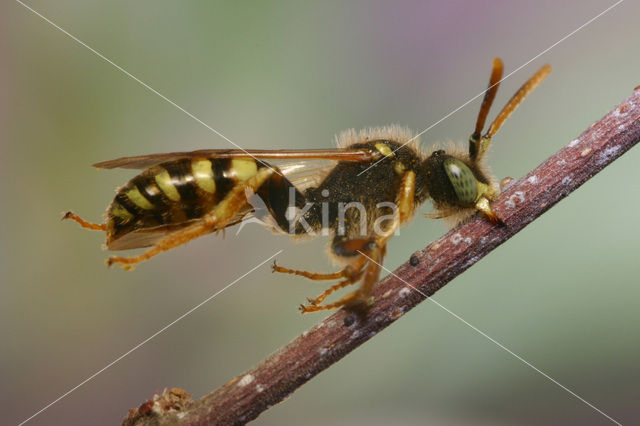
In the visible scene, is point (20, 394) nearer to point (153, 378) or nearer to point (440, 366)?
point (153, 378)

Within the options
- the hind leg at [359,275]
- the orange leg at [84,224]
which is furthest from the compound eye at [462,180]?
the orange leg at [84,224]

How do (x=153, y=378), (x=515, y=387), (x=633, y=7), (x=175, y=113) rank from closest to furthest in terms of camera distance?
(x=515, y=387), (x=153, y=378), (x=633, y=7), (x=175, y=113)

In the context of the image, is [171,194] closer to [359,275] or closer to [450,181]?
[359,275]

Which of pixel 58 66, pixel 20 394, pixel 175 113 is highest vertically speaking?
pixel 58 66

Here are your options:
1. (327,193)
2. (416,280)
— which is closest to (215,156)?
(327,193)

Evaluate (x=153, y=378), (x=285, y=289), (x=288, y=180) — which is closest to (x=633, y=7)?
(x=288, y=180)

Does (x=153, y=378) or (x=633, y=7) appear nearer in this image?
(x=153, y=378)

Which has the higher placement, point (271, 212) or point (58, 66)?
point (58, 66)
